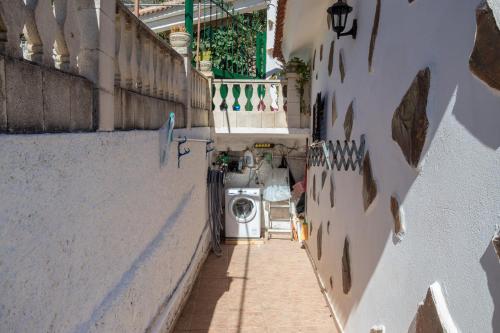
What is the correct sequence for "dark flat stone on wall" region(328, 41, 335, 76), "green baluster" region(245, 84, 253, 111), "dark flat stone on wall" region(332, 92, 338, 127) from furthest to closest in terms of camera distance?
"green baluster" region(245, 84, 253, 111) → "dark flat stone on wall" region(328, 41, 335, 76) → "dark flat stone on wall" region(332, 92, 338, 127)

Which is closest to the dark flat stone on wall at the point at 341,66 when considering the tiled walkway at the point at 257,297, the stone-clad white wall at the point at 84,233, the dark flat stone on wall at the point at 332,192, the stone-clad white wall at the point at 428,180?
the stone-clad white wall at the point at 428,180

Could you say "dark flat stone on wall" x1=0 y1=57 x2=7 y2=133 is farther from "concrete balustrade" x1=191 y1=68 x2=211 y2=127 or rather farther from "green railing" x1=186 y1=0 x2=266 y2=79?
"green railing" x1=186 y1=0 x2=266 y2=79

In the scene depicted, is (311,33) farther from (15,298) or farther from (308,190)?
(15,298)

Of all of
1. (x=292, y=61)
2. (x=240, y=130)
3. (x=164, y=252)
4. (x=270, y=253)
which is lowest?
(x=270, y=253)

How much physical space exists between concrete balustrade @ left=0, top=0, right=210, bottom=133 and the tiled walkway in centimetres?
254

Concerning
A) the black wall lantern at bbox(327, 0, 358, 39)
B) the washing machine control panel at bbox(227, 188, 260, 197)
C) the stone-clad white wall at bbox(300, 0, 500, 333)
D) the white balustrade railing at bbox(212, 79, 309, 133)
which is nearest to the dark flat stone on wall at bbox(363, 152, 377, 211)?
the stone-clad white wall at bbox(300, 0, 500, 333)

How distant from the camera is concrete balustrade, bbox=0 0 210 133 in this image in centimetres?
192

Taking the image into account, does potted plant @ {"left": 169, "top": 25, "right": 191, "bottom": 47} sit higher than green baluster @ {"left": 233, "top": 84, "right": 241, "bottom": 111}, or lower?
higher

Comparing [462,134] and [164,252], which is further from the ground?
[462,134]

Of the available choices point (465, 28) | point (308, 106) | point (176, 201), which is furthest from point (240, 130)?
point (465, 28)

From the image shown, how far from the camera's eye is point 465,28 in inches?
71.2

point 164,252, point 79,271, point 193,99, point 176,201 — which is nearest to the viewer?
point 79,271

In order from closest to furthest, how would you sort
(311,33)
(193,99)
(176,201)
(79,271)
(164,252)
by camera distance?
(79,271)
(164,252)
(176,201)
(193,99)
(311,33)

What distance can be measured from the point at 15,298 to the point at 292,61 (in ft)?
24.4
